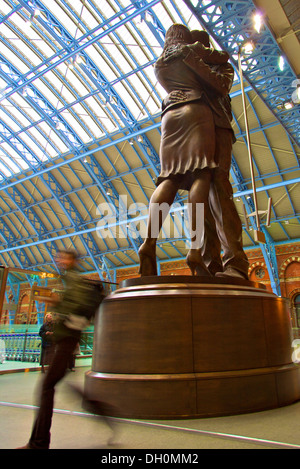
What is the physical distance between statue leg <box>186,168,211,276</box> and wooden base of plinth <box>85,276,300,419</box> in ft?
1.02

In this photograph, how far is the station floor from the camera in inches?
66.3

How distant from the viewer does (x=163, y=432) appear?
189cm

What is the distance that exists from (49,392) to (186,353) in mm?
1014

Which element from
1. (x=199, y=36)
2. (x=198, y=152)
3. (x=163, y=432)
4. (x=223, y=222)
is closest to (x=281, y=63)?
(x=199, y=36)

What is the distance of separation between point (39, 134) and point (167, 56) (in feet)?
65.3

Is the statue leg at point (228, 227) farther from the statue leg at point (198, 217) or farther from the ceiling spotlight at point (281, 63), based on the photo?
the ceiling spotlight at point (281, 63)

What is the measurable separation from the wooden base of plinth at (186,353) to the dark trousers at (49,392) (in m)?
0.69

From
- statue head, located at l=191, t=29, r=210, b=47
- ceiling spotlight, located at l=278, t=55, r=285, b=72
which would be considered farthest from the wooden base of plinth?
ceiling spotlight, located at l=278, t=55, r=285, b=72

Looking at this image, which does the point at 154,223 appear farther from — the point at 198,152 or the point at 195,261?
the point at 198,152

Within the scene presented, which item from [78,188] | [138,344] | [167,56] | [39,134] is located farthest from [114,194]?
[138,344]

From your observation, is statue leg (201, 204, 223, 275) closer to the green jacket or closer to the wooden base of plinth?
the wooden base of plinth
